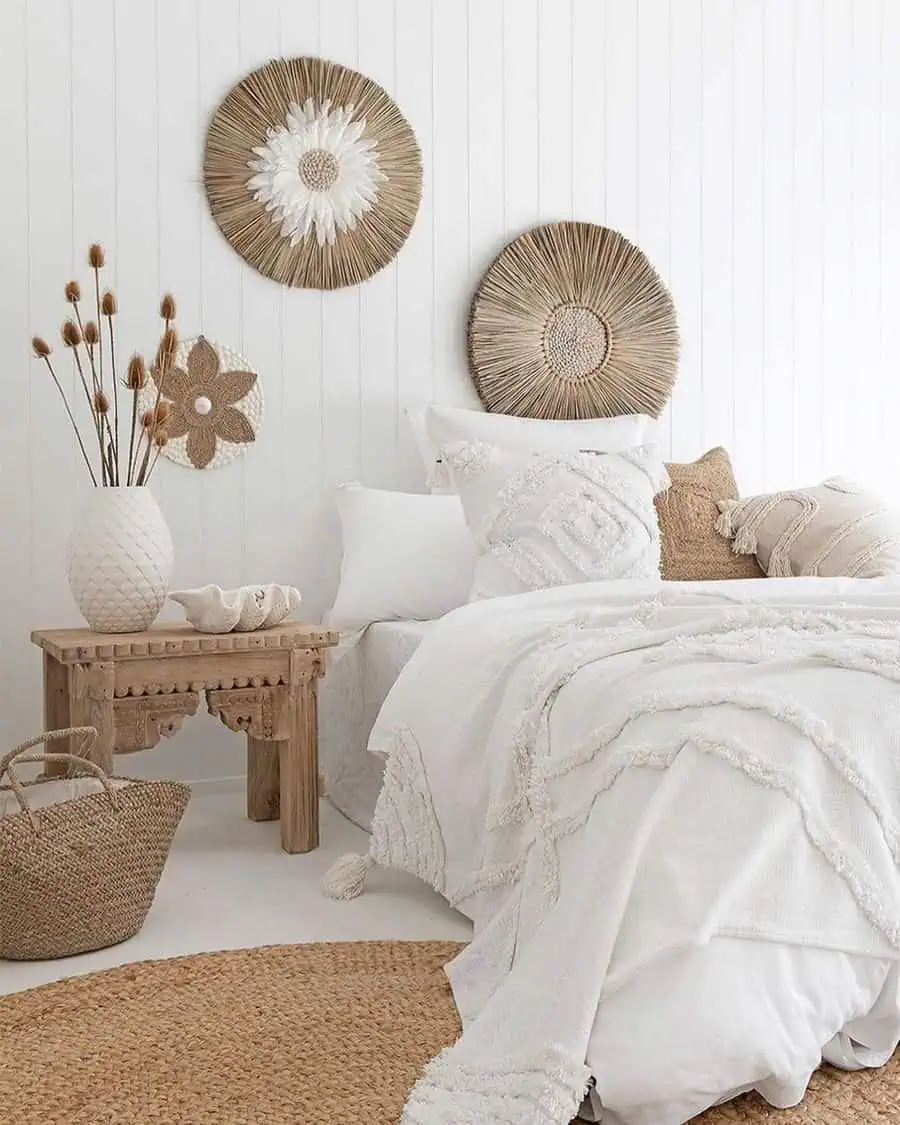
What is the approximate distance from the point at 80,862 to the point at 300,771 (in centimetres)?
77

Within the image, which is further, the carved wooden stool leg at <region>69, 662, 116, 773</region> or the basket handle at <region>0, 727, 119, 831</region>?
the carved wooden stool leg at <region>69, 662, 116, 773</region>

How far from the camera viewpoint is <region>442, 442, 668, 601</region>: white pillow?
2.87m

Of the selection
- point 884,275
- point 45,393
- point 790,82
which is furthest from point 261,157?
point 884,275

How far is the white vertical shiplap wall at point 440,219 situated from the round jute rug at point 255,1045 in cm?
137

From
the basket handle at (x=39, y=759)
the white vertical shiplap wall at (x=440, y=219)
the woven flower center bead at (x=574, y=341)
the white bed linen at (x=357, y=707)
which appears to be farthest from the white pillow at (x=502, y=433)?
the basket handle at (x=39, y=759)

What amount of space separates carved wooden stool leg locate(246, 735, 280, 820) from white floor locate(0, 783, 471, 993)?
104 millimetres

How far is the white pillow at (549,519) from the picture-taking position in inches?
113

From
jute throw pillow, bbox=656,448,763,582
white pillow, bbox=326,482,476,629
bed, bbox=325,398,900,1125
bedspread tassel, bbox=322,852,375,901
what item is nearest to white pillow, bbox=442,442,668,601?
bed, bbox=325,398,900,1125

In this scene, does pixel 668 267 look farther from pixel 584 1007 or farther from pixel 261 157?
pixel 584 1007

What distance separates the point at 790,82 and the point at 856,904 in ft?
10.8

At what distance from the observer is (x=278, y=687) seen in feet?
9.48

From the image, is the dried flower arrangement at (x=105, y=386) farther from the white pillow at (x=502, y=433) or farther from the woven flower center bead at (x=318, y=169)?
the white pillow at (x=502, y=433)

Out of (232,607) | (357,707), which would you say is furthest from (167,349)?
(357,707)

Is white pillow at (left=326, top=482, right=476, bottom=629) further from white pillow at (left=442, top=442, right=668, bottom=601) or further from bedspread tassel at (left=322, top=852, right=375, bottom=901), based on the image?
bedspread tassel at (left=322, top=852, right=375, bottom=901)
